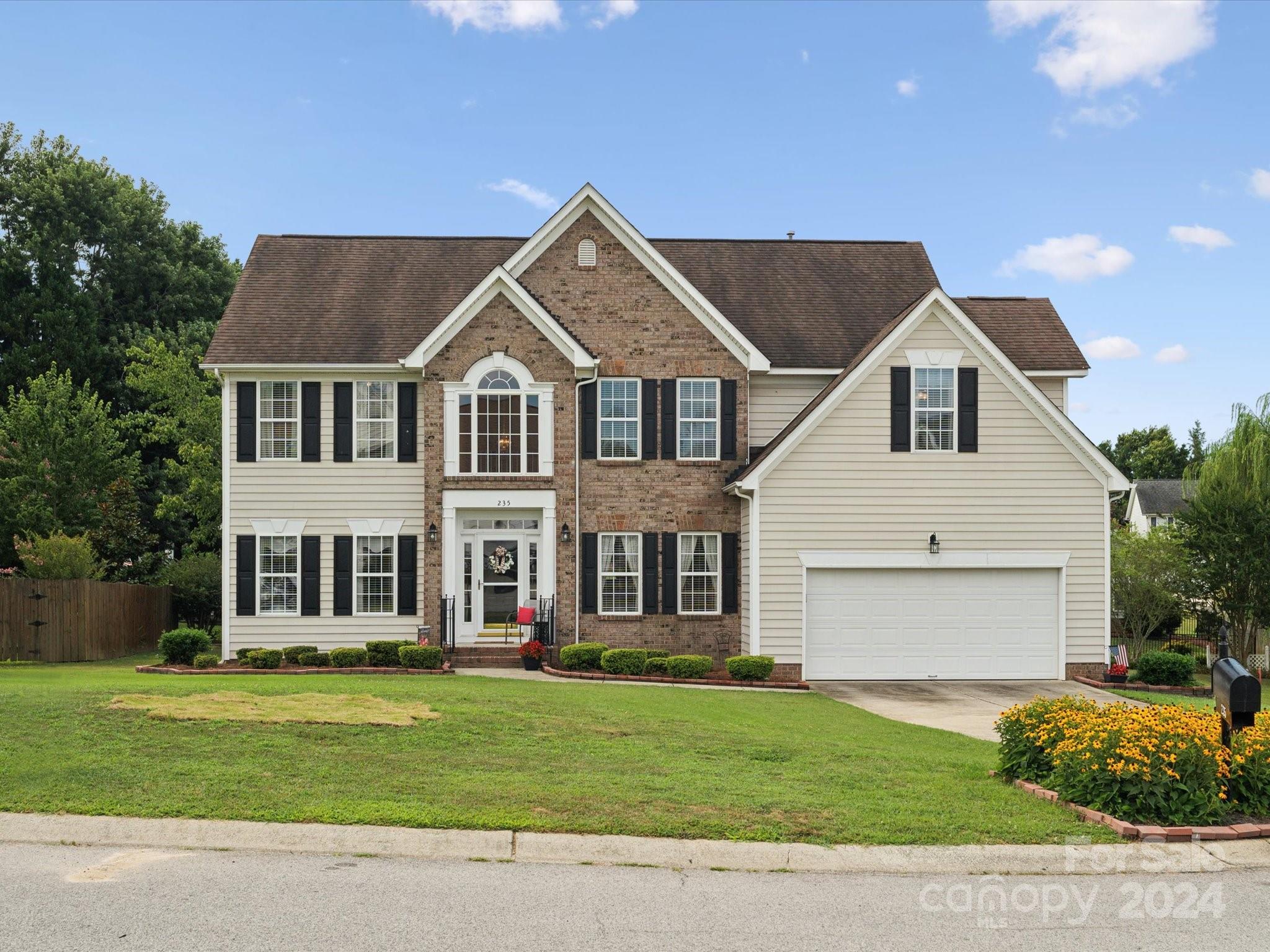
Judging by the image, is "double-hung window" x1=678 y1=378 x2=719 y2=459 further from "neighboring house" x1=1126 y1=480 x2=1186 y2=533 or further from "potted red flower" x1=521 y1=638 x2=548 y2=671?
"neighboring house" x1=1126 y1=480 x2=1186 y2=533

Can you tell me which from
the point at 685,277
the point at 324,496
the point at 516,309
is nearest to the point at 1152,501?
the point at 685,277

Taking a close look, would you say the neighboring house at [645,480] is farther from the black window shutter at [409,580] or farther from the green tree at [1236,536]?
the green tree at [1236,536]

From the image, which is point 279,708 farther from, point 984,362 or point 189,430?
point 189,430

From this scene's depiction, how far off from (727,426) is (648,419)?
5.35 ft

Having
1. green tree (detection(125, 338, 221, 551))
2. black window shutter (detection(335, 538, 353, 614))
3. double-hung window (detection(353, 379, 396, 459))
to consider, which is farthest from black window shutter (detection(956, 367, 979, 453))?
green tree (detection(125, 338, 221, 551))

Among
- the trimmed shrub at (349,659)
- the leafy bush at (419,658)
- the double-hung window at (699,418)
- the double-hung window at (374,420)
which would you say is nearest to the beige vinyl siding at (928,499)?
the double-hung window at (699,418)

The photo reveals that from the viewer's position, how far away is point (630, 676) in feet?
70.6

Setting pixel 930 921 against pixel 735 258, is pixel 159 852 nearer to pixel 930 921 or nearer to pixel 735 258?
pixel 930 921

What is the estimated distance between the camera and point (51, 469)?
29703 millimetres

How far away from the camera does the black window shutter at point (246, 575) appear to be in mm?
23844

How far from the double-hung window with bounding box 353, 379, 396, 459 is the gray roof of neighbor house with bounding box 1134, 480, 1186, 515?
2280 inches

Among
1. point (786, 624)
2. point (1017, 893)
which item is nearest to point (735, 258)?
point (786, 624)

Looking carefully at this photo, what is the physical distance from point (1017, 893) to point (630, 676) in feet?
46.3

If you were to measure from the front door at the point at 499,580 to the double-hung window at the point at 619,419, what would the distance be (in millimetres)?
2710
